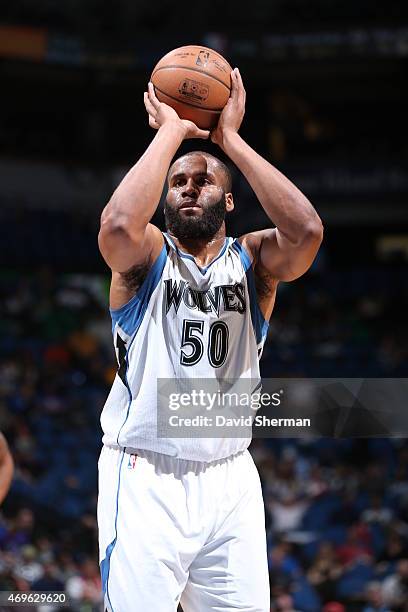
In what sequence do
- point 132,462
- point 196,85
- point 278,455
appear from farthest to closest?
point 278,455, point 196,85, point 132,462

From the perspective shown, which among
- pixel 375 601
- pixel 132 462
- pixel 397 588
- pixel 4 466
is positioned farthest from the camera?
pixel 397 588

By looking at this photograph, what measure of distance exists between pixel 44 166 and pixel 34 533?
809 centimetres

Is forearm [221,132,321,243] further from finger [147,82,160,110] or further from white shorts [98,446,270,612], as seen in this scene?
white shorts [98,446,270,612]

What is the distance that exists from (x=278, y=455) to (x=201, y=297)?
813cm

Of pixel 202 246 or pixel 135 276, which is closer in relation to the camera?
pixel 135 276

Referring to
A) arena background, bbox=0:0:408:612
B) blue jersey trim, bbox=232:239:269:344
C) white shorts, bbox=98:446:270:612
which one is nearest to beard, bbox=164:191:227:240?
blue jersey trim, bbox=232:239:269:344

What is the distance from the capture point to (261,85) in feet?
51.4

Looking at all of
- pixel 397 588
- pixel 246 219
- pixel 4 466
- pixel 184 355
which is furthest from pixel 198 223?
pixel 246 219

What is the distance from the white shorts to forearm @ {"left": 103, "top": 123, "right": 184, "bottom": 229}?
2.65 feet

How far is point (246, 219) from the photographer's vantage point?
46.1ft

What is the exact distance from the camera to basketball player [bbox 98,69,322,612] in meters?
2.95

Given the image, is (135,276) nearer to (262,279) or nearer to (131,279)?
A: (131,279)

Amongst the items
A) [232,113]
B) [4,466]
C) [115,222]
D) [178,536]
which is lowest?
[178,536]

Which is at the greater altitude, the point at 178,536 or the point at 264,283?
the point at 264,283
